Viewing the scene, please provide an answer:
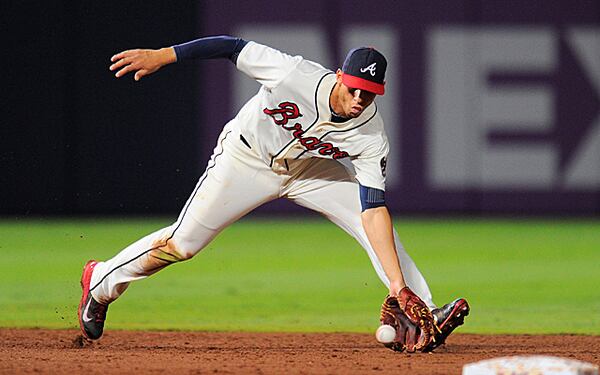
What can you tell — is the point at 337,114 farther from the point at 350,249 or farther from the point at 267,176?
the point at 350,249

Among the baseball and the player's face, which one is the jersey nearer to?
the player's face

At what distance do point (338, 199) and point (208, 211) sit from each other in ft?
2.43

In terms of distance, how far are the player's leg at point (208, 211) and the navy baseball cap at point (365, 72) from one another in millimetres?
907

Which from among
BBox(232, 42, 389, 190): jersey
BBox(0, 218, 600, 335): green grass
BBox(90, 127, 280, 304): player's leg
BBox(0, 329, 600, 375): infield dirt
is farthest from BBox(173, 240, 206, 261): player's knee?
BBox(0, 218, 600, 335): green grass

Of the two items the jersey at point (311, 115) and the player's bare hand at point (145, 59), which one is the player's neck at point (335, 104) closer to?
the jersey at point (311, 115)

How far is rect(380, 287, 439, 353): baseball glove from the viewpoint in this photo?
6375mm

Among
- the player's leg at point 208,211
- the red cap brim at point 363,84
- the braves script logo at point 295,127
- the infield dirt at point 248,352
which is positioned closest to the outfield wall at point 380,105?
the infield dirt at point 248,352

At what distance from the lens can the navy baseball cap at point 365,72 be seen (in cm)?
616

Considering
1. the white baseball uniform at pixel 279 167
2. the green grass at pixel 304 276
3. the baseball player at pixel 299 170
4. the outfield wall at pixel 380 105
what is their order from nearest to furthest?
the baseball player at pixel 299 170 < the white baseball uniform at pixel 279 167 < the green grass at pixel 304 276 < the outfield wall at pixel 380 105

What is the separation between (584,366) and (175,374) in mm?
1917

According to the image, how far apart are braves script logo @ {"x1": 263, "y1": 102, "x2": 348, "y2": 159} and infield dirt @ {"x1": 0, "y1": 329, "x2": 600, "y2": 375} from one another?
3.66ft

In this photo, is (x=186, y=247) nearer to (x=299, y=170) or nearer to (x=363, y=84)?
(x=299, y=170)

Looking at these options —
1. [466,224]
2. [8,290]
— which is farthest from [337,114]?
[466,224]

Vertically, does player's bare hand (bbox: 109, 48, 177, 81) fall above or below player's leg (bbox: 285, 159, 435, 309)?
above
